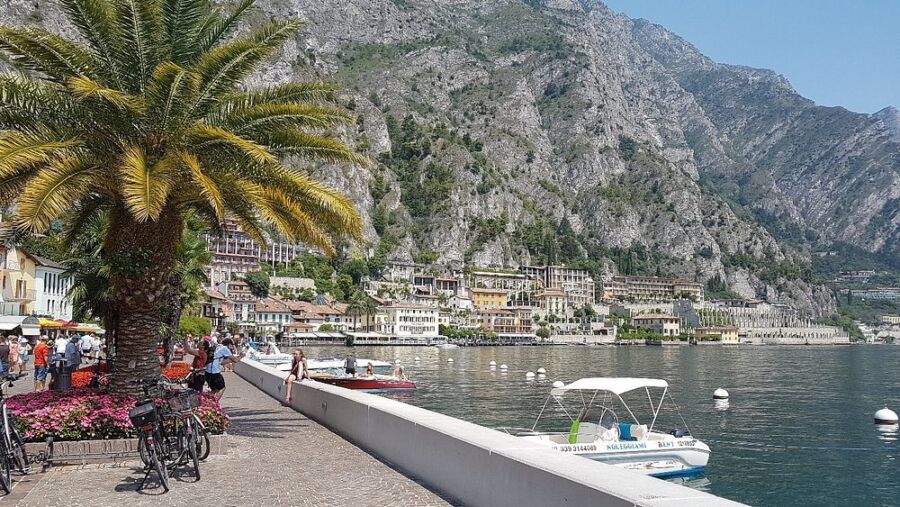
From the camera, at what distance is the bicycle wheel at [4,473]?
9.44 metres

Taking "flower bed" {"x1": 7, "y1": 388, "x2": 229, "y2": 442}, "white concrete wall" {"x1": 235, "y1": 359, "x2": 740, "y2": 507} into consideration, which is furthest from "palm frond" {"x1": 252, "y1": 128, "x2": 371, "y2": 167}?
"flower bed" {"x1": 7, "y1": 388, "x2": 229, "y2": 442}

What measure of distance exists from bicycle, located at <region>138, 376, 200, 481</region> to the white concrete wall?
2.99 meters

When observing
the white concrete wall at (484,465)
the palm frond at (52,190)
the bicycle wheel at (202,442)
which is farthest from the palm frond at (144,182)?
the white concrete wall at (484,465)

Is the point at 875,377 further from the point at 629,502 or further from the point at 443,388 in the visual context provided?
the point at 629,502

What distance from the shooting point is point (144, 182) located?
11.4 m

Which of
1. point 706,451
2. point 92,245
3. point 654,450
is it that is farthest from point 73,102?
point 92,245

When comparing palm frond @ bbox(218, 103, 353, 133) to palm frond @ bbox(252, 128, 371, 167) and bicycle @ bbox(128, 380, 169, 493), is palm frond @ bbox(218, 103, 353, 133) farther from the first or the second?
bicycle @ bbox(128, 380, 169, 493)

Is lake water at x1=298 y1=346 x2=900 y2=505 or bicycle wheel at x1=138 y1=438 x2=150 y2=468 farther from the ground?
bicycle wheel at x1=138 y1=438 x2=150 y2=468

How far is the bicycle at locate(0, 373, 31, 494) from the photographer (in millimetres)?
9539

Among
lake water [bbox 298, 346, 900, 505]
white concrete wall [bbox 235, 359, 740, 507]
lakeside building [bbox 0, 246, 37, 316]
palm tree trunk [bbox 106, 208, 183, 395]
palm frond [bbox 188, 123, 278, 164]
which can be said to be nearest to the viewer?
white concrete wall [bbox 235, 359, 740, 507]

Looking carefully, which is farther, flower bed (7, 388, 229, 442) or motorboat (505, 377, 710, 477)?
motorboat (505, 377, 710, 477)

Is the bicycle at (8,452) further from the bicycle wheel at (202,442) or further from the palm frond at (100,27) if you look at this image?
the palm frond at (100,27)

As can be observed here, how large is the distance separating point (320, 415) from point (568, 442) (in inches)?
284

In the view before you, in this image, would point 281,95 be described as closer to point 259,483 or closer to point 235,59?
point 235,59
